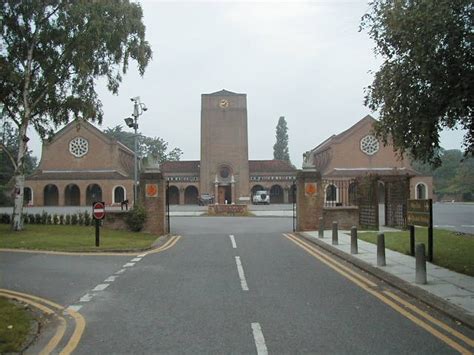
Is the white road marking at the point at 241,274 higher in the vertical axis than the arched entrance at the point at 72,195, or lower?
lower

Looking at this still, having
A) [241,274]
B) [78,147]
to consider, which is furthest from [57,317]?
[78,147]

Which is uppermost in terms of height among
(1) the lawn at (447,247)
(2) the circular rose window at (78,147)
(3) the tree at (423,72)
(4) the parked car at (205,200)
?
(2) the circular rose window at (78,147)

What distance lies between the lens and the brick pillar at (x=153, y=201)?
23.3 m

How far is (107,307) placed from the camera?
27.9 feet

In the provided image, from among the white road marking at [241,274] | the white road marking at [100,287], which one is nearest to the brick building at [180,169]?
the white road marking at [241,274]

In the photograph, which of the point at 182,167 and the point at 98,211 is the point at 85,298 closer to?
the point at 98,211

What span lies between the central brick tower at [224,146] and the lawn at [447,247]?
55.5 m

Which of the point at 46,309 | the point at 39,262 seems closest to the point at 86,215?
the point at 39,262

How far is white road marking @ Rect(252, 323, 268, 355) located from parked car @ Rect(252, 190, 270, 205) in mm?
66917

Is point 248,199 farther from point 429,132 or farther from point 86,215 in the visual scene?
point 429,132

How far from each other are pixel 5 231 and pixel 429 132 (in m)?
18.8

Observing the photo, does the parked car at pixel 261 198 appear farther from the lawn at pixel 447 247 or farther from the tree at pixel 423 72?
the tree at pixel 423 72

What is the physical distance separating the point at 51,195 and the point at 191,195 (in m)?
20.3

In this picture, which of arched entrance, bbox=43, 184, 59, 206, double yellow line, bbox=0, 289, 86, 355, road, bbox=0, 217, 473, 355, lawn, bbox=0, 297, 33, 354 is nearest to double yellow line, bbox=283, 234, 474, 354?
road, bbox=0, 217, 473, 355
